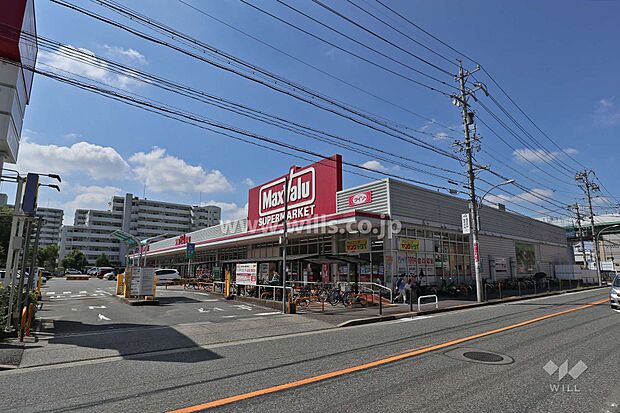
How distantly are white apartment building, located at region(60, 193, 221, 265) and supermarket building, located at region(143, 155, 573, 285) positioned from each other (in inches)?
3673

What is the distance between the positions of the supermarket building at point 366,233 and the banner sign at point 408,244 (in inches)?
2.5

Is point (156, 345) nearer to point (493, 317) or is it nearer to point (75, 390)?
point (75, 390)

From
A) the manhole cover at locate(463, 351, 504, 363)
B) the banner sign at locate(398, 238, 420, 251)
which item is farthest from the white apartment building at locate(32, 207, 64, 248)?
the manhole cover at locate(463, 351, 504, 363)

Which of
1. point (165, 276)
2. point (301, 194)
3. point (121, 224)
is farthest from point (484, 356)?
point (121, 224)

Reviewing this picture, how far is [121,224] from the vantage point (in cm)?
11456

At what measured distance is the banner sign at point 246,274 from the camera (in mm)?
19000

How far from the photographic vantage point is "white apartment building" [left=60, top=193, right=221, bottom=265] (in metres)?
109

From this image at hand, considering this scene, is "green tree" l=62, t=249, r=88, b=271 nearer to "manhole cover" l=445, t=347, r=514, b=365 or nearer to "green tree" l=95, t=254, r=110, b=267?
"green tree" l=95, t=254, r=110, b=267

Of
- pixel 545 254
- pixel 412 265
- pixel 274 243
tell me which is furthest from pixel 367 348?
pixel 545 254

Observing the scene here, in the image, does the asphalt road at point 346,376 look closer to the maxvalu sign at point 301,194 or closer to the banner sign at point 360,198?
the banner sign at point 360,198

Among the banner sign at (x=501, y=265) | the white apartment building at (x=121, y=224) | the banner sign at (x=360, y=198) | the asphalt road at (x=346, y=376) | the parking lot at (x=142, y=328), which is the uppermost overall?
the white apartment building at (x=121, y=224)

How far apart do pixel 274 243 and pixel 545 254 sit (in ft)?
106

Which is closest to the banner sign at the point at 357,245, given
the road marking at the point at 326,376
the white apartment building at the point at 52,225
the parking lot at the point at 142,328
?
the parking lot at the point at 142,328

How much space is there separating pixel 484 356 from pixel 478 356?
0.38 ft
